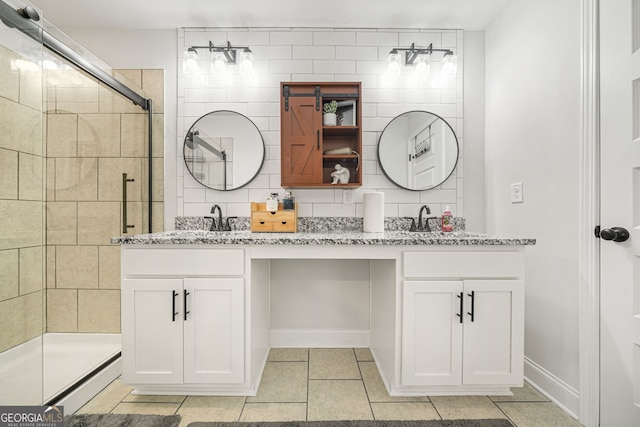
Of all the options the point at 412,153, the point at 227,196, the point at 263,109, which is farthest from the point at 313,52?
the point at 227,196

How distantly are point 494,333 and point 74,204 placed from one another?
2.87 m

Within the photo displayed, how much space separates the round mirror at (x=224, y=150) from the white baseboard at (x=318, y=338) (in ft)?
3.97

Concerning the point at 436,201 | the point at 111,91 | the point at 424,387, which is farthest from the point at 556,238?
the point at 111,91

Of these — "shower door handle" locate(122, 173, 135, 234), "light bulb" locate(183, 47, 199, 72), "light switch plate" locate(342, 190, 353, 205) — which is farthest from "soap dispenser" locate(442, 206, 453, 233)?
"shower door handle" locate(122, 173, 135, 234)

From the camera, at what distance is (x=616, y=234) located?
49.8 inches

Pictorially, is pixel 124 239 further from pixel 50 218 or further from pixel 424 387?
pixel 424 387

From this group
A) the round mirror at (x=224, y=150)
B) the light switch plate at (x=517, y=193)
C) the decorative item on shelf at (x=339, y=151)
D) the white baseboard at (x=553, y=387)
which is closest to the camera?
the white baseboard at (x=553, y=387)

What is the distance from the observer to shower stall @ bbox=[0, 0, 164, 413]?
1.41 metres

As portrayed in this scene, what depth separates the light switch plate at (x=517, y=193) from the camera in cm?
185

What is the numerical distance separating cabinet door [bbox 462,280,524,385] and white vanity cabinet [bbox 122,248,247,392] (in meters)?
1.23

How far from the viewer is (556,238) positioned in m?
1.58

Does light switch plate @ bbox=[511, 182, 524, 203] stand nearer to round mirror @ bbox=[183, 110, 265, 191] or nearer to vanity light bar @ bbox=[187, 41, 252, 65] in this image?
round mirror @ bbox=[183, 110, 265, 191]

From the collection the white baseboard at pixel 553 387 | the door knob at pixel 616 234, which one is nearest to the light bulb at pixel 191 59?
the door knob at pixel 616 234

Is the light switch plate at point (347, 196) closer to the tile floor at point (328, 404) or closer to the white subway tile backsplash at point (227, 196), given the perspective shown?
the white subway tile backsplash at point (227, 196)
